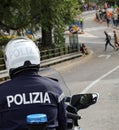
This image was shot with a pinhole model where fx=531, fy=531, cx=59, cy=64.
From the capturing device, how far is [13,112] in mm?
3740

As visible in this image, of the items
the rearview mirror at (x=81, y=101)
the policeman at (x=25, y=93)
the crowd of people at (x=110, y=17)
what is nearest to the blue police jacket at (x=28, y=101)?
the policeman at (x=25, y=93)

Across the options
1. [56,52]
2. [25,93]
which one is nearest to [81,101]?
[25,93]

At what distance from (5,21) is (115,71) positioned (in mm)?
7177

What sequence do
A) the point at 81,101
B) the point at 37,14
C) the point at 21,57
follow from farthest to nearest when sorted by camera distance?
the point at 37,14 < the point at 81,101 < the point at 21,57

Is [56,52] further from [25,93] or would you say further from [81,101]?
[25,93]

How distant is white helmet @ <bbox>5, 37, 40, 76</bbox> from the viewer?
3.91 meters

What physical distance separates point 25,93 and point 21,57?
0.28m

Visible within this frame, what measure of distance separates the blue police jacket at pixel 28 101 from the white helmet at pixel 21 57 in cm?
6

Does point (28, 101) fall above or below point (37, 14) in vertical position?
above

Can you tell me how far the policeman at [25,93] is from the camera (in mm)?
3748

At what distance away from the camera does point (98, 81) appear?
796 inches

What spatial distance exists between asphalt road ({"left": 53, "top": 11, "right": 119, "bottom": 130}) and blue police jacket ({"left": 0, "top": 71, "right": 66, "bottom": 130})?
6776mm

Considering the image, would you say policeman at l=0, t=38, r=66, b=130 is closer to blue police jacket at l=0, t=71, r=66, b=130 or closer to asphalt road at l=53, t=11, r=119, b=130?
blue police jacket at l=0, t=71, r=66, b=130

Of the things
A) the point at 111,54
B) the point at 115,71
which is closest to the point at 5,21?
the point at 115,71
